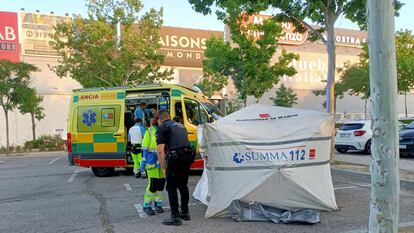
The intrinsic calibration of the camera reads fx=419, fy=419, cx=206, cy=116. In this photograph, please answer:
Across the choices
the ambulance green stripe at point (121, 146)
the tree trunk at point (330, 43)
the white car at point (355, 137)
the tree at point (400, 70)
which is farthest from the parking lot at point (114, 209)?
the tree at point (400, 70)

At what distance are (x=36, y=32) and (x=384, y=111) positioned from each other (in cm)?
3167

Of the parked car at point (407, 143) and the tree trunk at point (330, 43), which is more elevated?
the tree trunk at point (330, 43)

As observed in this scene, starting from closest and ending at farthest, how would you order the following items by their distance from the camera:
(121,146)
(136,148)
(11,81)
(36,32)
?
(136,148), (121,146), (11,81), (36,32)

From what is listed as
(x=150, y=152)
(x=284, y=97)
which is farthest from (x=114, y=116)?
(x=284, y=97)

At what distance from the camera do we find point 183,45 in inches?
1416

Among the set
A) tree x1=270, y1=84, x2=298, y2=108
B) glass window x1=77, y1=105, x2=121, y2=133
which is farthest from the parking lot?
tree x1=270, y1=84, x2=298, y2=108

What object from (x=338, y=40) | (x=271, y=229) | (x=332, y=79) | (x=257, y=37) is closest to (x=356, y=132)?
(x=332, y=79)

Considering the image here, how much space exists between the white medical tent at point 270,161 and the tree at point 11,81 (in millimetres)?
21137

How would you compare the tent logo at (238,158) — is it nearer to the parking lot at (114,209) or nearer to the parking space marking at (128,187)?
the parking lot at (114,209)

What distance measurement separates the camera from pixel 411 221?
235 inches

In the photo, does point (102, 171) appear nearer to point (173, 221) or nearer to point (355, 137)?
point (173, 221)

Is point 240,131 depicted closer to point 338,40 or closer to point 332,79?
point 332,79

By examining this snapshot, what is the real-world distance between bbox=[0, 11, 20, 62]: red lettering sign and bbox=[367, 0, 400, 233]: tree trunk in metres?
30.7

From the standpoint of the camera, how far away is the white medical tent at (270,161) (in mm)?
6168
